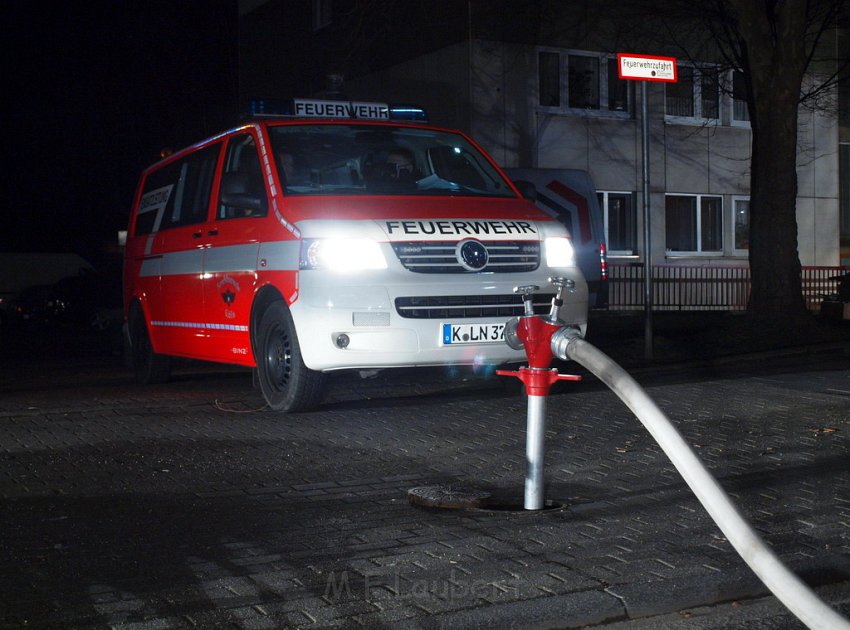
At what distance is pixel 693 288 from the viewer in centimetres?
2611

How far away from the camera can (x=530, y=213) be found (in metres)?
8.90

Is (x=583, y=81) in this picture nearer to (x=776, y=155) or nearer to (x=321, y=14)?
(x=321, y=14)

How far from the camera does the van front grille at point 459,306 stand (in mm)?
8172

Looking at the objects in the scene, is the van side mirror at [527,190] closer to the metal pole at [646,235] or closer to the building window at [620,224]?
the metal pole at [646,235]

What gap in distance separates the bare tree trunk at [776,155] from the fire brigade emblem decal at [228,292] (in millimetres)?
8251

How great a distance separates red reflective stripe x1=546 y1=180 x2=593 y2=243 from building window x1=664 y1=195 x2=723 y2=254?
32.0 ft

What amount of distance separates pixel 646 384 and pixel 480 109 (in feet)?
44.7

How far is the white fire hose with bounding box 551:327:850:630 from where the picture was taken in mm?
3357

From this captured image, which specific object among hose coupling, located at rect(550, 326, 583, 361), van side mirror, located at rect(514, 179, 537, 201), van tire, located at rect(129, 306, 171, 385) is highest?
van side mirror, located at rect(514, 179, 537, 201)

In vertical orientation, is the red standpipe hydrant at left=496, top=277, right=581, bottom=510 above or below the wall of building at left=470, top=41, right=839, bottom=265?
below

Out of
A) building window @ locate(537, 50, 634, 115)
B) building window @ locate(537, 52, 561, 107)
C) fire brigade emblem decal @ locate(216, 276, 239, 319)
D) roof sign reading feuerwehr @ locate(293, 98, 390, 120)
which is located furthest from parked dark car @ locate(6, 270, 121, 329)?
fire brigade emblem decal @ locate(216, 276, 239, 319)

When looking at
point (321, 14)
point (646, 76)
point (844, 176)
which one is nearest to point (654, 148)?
point (844, 176)

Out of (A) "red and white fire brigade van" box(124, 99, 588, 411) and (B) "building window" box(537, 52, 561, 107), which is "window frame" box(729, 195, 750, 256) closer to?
(B) "building window" box(537, 52, 561, 107)

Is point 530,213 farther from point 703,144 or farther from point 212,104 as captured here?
point 212,104
